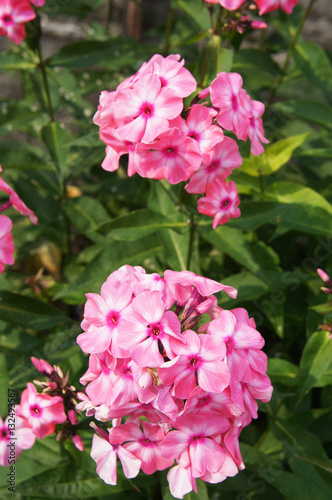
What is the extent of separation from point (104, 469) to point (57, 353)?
0.46 m

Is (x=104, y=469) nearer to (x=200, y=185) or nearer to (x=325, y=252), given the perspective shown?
(x=200, y=185)

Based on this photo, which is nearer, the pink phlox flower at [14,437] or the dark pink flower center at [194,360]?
the dark pink flower center at [194,360]

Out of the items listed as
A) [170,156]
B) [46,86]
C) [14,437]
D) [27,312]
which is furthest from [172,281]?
[46,86]

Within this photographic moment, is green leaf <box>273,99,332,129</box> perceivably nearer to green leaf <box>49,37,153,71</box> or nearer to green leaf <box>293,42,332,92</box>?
green leaf <box>293,42,332,92</box>

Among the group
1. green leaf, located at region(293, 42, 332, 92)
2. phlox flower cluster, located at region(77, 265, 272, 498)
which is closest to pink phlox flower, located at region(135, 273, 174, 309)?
phlox flower cluster, located at region(77, 265, 272, 498)

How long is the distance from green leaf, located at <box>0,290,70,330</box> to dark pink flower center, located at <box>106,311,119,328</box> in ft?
1.57

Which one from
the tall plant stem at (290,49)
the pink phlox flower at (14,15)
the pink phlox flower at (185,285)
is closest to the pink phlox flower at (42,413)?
the pink phlox flower at (185,285)

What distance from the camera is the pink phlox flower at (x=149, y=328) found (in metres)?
0.80

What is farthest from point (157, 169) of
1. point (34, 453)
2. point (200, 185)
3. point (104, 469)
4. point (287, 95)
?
point (287, 95)

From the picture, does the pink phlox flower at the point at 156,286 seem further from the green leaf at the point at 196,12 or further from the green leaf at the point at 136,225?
the green leaf at the point at 196,12

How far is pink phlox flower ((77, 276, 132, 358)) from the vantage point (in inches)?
33.0

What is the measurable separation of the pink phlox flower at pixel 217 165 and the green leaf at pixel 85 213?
0.71 meters

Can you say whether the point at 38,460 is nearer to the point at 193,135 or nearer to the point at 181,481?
the point at 181,481

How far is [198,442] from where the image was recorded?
83 cm
